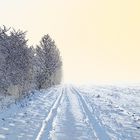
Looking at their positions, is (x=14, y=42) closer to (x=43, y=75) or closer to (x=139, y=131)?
(x=43, y=75)

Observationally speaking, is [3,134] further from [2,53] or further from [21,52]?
[21,52]

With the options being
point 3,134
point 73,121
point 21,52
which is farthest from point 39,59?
point 3,134

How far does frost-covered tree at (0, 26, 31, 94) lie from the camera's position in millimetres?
41406

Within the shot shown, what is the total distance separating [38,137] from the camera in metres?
14.1

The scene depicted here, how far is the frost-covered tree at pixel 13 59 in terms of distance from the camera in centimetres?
4141

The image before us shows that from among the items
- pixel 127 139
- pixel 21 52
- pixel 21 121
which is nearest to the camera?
pixel 127 139

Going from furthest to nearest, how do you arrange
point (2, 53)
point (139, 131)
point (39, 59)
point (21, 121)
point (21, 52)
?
→ point (39, 59) → point (21, 52) → point (2, 53) → point (21, 121) → point (139, 131)

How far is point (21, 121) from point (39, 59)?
52.5 m

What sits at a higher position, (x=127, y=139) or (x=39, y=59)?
(x=39, y=59)

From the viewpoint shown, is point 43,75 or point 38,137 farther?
point 43,75

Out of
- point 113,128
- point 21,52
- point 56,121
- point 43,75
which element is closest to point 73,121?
point 56,121

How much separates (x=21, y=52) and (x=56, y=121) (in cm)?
2825

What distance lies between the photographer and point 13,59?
147 feet

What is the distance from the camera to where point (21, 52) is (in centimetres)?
4659
